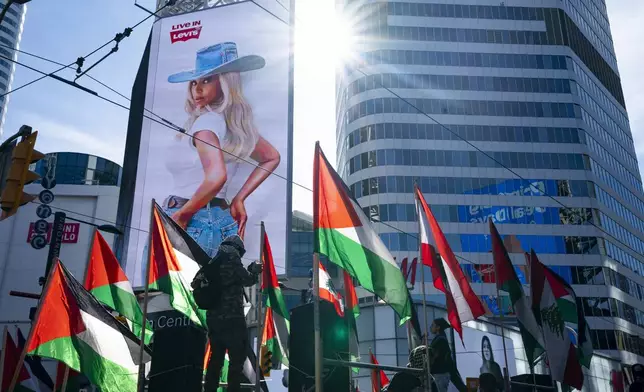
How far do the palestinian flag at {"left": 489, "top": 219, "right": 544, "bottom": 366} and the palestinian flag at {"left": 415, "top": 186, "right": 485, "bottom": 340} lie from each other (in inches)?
49.1

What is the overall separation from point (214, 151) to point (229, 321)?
2869 cm

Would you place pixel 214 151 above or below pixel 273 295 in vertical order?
above

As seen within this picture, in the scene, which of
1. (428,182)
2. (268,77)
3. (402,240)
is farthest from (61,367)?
(428,182)

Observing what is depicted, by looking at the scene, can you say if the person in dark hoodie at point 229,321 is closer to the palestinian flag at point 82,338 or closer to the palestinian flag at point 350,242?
the palestinian flag at point 350,242

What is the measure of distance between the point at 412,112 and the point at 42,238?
36.1m

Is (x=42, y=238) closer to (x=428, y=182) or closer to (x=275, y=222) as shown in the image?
(x=275, y=222)

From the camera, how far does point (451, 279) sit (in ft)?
35.5

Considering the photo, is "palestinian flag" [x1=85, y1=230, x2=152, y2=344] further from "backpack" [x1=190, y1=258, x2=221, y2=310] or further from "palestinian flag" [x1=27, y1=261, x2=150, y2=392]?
"backpack" [x1=190, y1=258, x2=221, y2=310]

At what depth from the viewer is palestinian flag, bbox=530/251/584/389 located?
37.5 feet

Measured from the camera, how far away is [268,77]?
120 feet

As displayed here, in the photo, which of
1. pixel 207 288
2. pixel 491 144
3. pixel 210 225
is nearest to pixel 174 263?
pixel 207 288

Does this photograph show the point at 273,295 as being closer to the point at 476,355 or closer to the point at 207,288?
the point at 207,288

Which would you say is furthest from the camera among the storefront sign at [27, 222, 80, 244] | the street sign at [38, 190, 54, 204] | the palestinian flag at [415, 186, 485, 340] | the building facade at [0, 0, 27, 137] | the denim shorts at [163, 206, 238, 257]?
the building facade at [0, 0, 27, 137]

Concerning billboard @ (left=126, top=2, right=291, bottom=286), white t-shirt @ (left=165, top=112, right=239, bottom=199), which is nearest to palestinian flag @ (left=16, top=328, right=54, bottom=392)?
billboard @ (left=126, top=2, right=291, bottom=286)
